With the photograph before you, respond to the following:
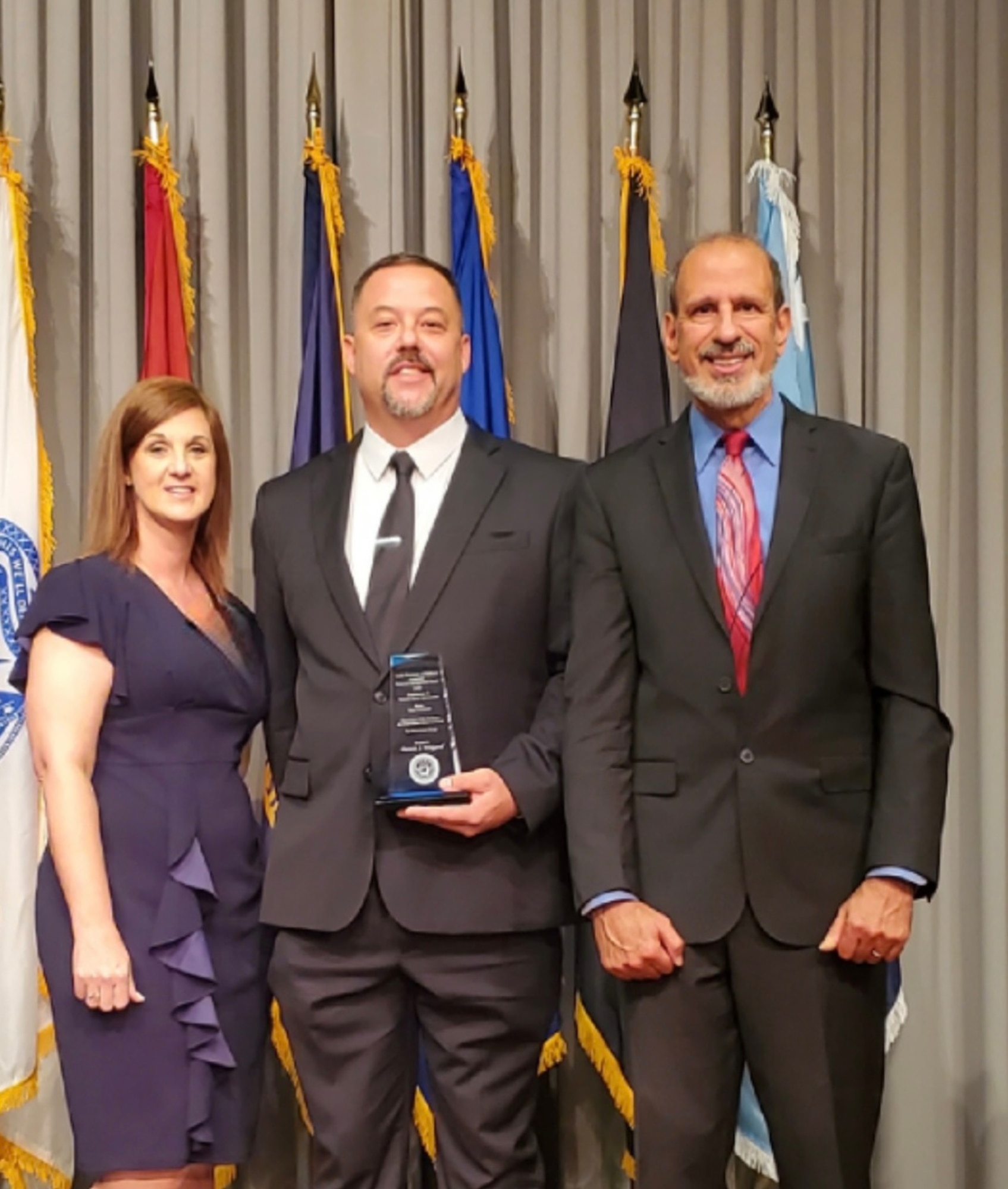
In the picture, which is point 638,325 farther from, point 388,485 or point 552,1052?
point 552,1052

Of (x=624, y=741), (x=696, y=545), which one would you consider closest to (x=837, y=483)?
(x=696, y=545)

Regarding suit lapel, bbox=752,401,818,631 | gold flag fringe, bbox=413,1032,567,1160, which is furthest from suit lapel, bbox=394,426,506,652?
gold flag fringe, bbox=413,1032,567,1160

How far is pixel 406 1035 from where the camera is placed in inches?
85.5

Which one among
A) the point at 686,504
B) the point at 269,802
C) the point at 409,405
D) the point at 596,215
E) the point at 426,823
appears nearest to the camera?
the point at 686,504

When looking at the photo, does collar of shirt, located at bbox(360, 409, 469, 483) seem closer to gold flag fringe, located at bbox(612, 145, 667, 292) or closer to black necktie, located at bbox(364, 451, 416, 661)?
black necktie, located at bbox(364, 451, 416, 661)

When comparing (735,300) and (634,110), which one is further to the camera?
(634,110)

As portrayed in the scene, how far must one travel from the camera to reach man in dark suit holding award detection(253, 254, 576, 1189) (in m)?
2.08

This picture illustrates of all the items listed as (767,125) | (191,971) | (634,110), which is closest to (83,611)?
(191,971)

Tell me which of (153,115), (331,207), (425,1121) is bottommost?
(425,1121)

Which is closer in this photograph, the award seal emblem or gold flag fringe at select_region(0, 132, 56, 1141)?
the award seal emblem

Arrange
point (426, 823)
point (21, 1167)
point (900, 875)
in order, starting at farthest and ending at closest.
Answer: point (21, 1167) < point (426, 823) < point (900, 875)

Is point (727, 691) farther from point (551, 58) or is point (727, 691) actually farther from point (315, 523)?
point (551, 58)

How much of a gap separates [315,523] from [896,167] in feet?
5.34

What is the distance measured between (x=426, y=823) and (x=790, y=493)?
74 centimetres
